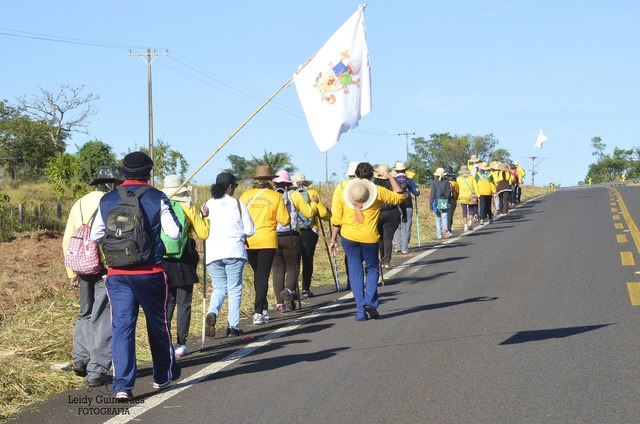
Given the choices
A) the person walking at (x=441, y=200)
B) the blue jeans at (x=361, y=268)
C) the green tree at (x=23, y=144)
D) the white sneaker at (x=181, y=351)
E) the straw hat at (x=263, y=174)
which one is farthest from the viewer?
the green tree at (x=23, y=144)

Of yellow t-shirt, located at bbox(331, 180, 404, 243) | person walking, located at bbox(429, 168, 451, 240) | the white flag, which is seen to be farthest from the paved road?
person walking, located at bbox(429, 168, 451, 240)

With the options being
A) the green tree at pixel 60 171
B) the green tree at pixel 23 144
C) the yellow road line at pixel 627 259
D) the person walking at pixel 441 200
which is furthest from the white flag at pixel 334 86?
the green tree at pixel 23 144

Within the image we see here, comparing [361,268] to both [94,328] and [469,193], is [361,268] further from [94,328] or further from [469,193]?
[469,193]

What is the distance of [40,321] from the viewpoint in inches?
468

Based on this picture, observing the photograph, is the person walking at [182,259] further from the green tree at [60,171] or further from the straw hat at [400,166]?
the green tree at [60,171]

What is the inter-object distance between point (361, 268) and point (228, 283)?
5.65 feet

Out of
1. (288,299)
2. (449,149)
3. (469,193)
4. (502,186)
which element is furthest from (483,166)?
(449,149)

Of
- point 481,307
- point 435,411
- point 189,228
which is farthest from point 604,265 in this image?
point 435,411

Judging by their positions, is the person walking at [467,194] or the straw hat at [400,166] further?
the person walking at [467,194]

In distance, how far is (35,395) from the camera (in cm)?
791

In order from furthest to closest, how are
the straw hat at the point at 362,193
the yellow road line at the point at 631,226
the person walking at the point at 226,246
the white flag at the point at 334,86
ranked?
the yellow road line at the point at 631,226 → the white flag at the point at 334,86 → the straw hat at the point at 362,193 → the person walking at the point at 226,246

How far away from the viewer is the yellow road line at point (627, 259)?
15.5 metres

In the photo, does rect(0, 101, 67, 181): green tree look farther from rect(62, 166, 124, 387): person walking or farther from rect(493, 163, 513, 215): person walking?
rect(62, 166, 124, 387): person walking

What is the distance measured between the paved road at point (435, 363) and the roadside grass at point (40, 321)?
40cm
